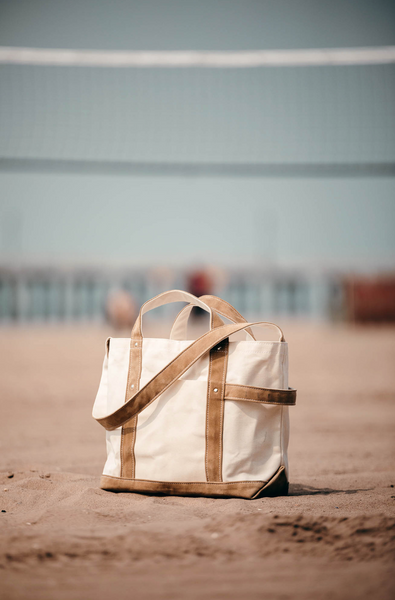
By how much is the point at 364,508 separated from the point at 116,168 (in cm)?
679

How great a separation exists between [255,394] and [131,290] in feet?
92.2

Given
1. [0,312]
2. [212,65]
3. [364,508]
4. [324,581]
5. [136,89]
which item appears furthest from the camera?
[0,312]

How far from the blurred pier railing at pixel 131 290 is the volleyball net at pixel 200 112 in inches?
672

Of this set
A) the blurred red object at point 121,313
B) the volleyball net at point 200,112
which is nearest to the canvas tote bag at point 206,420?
the volleyball net at point 200,112

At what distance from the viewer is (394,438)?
3.65m

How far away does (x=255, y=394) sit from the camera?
6.26ft

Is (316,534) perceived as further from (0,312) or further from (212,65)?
(0,312)

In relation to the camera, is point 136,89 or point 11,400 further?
point 136,89

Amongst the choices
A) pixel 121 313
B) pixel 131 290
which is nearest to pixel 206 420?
pixel 121 313

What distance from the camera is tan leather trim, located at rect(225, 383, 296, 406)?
1908mm

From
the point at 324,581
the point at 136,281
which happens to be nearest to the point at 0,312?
the point at 136,281

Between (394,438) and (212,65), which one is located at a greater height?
(212,65)

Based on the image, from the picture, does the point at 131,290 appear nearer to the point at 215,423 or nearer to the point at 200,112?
the point at 200,112

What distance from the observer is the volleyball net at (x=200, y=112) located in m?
7.55
